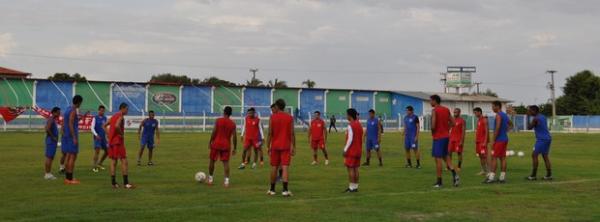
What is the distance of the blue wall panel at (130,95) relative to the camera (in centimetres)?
7262

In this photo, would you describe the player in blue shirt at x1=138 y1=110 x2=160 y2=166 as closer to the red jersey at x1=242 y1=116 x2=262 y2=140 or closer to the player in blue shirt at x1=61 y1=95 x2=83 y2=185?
the red jersey at x1=242 y1=116 x2=262 y2=140

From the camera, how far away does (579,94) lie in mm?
110625

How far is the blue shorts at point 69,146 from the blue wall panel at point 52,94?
53.8 meters

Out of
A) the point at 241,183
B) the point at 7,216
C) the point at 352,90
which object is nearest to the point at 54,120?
the point at 241,183

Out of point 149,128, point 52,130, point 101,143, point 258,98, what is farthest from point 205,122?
point 52,130

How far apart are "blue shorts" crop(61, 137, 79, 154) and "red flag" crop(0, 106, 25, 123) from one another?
4291 cm

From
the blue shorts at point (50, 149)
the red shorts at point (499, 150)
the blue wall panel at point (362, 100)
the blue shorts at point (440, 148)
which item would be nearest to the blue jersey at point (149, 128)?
the blue shorts at point (50, 149)

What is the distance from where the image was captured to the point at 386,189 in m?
15.6

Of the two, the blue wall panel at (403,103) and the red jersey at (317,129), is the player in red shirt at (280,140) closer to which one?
the red jersey at (317,129)

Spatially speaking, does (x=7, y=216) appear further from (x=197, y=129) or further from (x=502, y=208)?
(x=197, y=129)

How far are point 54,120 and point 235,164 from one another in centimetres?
716

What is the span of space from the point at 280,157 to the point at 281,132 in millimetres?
524

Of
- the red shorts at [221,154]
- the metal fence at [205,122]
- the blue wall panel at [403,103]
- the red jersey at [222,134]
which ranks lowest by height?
the red shorts at [221,154]

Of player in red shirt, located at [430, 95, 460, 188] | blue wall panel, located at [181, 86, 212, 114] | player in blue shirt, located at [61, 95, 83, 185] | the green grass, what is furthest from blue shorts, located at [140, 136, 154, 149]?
blue wall panel, located at [181, 86, 212, 114]
